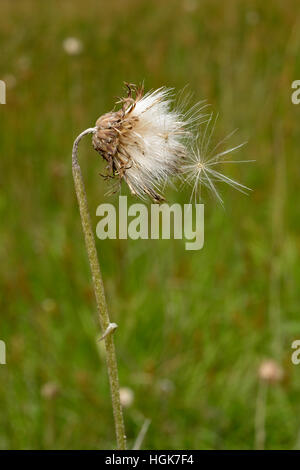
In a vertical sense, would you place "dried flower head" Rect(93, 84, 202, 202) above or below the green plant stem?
above

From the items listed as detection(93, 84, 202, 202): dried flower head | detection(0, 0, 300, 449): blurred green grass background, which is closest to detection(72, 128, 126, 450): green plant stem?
detection(93, 84, 202, 202): dried flower head

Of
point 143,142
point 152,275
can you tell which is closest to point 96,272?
point 143,142

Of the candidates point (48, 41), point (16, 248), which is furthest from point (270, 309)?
point (48, 41)

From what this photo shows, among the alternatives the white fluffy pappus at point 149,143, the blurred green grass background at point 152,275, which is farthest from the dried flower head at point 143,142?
the blurred green grass background at point 152,275

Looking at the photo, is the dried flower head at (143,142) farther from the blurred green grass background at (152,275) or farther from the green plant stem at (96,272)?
the blurred green grass background at (152,275)

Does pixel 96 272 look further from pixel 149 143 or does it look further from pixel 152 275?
pixel 152 275

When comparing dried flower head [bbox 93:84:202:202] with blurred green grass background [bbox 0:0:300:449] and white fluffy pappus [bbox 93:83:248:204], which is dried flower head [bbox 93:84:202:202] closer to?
white fluffy pappus [bbox 93:83:248:204]
